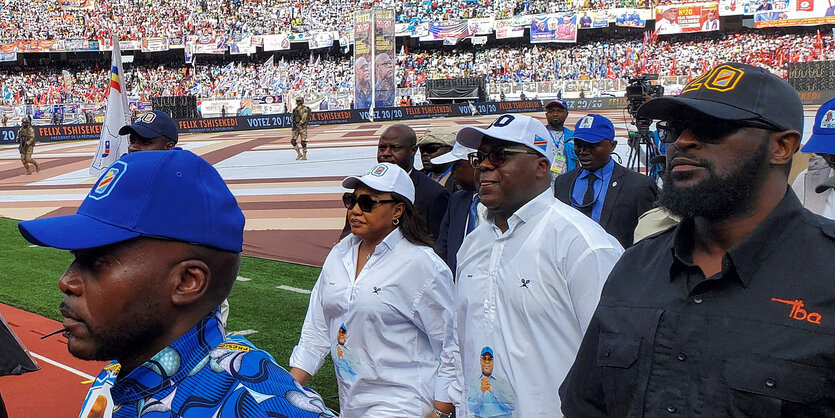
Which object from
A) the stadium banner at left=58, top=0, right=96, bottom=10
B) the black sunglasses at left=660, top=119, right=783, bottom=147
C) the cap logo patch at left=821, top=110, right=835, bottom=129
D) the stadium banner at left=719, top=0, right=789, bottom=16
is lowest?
the cap logo patch at left=821, top=110, right=835, bottom=129

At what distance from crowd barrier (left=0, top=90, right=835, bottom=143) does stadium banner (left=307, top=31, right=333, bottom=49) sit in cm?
1386

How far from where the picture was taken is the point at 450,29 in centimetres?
5306

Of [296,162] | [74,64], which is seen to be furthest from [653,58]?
[74,64]

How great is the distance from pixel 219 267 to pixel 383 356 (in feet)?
6.61

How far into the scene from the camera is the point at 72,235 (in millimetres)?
1413

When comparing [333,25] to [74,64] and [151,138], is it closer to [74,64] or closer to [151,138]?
[74,64]

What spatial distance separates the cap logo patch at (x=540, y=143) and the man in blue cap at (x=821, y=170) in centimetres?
137

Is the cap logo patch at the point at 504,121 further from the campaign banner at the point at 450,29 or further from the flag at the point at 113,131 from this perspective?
the campaign banner at the point at 450,29

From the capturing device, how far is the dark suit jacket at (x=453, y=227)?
15.5 feet

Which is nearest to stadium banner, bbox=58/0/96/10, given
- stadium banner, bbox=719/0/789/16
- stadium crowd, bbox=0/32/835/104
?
stadium crowd, bbox=0/32/835/104

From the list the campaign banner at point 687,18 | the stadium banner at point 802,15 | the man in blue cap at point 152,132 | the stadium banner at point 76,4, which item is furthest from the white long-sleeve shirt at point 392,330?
the stadium banner at point 76,4

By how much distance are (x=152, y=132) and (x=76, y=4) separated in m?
60.4

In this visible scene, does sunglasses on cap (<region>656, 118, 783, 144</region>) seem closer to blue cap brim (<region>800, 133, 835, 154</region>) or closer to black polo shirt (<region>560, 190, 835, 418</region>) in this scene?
black polo shirt (<region>560, 190, 835, 418</region>)

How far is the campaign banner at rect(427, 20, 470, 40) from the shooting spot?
5303 centimetres
